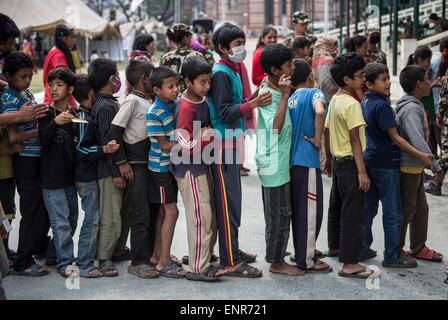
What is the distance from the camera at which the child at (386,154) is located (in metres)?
4.48

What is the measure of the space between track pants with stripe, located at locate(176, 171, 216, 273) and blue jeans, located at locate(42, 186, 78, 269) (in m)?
0.87

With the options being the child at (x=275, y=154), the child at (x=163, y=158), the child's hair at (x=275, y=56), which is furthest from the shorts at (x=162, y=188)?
the child's hair at (x=275, y=56)

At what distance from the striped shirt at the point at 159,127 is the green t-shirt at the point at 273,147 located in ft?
2.09

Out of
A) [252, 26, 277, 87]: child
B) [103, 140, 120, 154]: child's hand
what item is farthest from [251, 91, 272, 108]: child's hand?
[252, 26, 277, 87]: child

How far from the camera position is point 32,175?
4.55 meters

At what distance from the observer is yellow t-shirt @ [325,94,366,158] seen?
4324mm

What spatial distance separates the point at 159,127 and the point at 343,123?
4.25 ft

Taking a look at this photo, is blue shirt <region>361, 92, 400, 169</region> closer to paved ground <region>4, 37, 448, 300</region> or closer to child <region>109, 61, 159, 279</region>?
paved ground <region>4, 37, 448, 300</region>

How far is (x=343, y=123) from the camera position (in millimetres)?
4410

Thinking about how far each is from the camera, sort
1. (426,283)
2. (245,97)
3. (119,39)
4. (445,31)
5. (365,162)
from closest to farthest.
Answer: (426,283)
(365,162)
(245,97)
(445,31)
(119,39)

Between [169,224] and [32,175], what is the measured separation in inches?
41.6

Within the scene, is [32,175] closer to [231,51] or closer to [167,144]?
[167,144]

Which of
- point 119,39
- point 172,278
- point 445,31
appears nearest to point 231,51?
point 172,278
